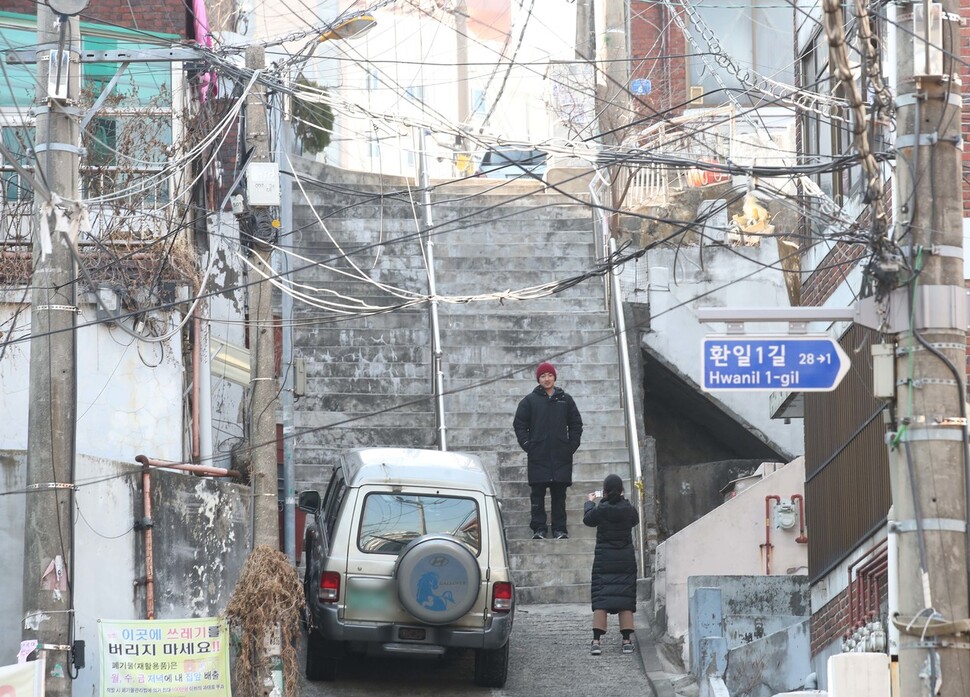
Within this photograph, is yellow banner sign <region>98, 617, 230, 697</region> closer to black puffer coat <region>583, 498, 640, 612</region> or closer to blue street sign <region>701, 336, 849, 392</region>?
black puffer coat <region>583, 498, 640, 612</region>

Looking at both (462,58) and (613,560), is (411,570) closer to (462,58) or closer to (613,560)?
(613,560)

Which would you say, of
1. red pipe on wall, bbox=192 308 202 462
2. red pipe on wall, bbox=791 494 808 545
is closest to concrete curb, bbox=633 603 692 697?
red pipe on wall, bbox=791 494 808 545

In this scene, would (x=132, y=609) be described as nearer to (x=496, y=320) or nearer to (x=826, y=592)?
(x=826, y=592)

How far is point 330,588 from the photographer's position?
12.7m

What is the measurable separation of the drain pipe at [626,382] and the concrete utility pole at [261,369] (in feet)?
14.8

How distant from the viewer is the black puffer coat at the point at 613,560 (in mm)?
14125

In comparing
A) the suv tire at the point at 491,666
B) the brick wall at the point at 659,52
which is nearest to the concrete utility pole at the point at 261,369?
the suv tire at the point at 491,666

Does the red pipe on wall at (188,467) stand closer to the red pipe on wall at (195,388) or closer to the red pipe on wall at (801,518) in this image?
the red pipe on wall at (195,388)

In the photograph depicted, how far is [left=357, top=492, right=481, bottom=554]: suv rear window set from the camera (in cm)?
1291

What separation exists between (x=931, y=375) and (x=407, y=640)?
5992 mm

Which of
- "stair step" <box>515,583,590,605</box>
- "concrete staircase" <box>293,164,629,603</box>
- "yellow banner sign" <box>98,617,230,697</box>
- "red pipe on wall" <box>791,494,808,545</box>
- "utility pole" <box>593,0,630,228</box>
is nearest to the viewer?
"yellow banner sign" <box>98,617,230,697</box>

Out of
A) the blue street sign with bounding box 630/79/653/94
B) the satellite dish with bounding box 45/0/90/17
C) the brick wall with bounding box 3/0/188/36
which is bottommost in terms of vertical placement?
the satellite dish with bounding box 45/0/90/17

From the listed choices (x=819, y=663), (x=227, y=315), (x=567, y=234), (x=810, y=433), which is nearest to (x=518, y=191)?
(x=567, y=234)

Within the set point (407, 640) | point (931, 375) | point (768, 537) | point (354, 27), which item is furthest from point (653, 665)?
point (354, 27)
